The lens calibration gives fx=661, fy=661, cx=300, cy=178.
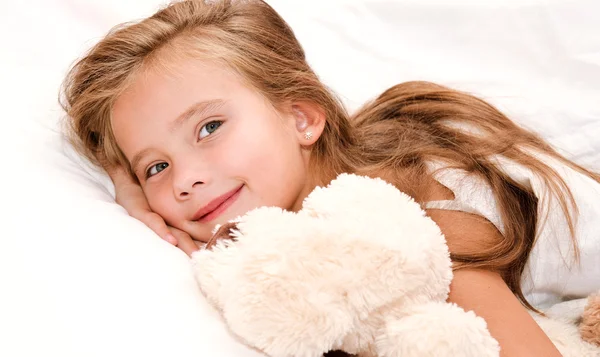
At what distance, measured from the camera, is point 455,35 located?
1614 mm

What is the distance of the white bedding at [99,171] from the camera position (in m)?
0.76

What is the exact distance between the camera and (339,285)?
74 centimetres

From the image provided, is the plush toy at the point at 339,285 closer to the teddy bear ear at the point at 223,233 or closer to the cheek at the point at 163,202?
the teddy bear ear at the point at 223,233

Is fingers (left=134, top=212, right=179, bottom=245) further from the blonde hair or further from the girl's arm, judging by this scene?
the girl's arm

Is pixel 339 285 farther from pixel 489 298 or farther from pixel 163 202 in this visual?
pixel 163 202

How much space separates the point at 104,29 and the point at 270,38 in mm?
467

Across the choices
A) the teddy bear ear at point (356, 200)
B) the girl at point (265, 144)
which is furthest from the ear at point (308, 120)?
the teddy bear ear at point (356, 200)

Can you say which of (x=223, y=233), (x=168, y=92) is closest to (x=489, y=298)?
(x=223, y=233)

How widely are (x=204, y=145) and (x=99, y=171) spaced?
11.2 inches

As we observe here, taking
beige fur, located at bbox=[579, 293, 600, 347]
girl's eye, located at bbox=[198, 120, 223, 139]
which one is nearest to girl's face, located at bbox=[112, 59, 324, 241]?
girl's eye, located at bbox=[198, 120, 223, 139]

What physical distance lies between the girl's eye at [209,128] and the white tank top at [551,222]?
0.39 m

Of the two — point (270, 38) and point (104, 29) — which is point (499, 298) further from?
point (104, 29)

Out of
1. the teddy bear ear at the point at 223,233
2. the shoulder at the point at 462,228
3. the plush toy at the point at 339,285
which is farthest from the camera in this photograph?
the shoulder at the point at 462,228

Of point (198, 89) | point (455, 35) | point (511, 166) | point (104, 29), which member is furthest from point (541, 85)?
point (104, 29)
